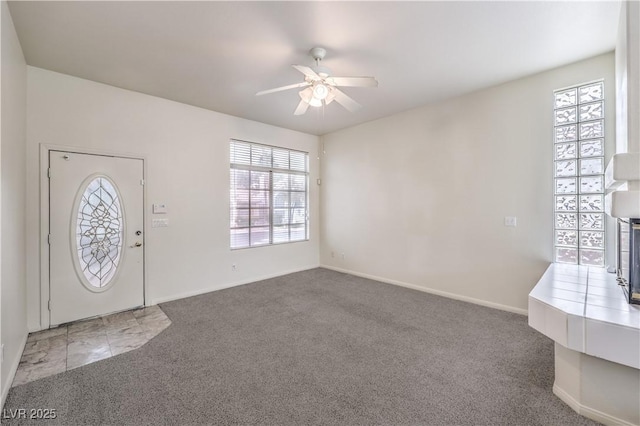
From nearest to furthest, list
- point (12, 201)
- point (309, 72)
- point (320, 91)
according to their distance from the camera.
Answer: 1. point (12, 201)
2. point (309, 72)
3. point (320, 91)

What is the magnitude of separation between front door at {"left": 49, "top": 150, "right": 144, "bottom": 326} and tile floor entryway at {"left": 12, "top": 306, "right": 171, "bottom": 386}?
0.25 metres

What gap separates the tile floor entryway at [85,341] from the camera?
2.40 metres

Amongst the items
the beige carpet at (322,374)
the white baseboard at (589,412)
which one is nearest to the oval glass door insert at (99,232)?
the beige carpet at (322,374)

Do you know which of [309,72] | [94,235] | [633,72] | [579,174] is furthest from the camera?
[94,235]

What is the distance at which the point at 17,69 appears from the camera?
260 centimetres

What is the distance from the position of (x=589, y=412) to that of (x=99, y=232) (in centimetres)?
503

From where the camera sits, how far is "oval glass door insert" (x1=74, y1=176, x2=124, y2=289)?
11.2 feet

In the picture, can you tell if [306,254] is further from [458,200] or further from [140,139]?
[140,139]

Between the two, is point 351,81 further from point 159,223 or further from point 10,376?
point 10,376

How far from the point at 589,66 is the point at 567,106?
0.42m

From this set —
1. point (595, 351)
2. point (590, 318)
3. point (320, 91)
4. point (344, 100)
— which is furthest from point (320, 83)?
point (595, 351)

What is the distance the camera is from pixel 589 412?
1770 mm

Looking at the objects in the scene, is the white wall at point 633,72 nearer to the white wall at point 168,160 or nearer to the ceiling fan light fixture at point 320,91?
the ceiling fan light fixture at point 320,91

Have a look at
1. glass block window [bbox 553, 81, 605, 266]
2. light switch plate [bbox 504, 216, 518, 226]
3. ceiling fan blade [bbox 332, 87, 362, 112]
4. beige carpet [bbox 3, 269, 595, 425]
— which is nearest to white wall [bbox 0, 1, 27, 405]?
beige carpet [bbox 3, 269, 595, 425]
